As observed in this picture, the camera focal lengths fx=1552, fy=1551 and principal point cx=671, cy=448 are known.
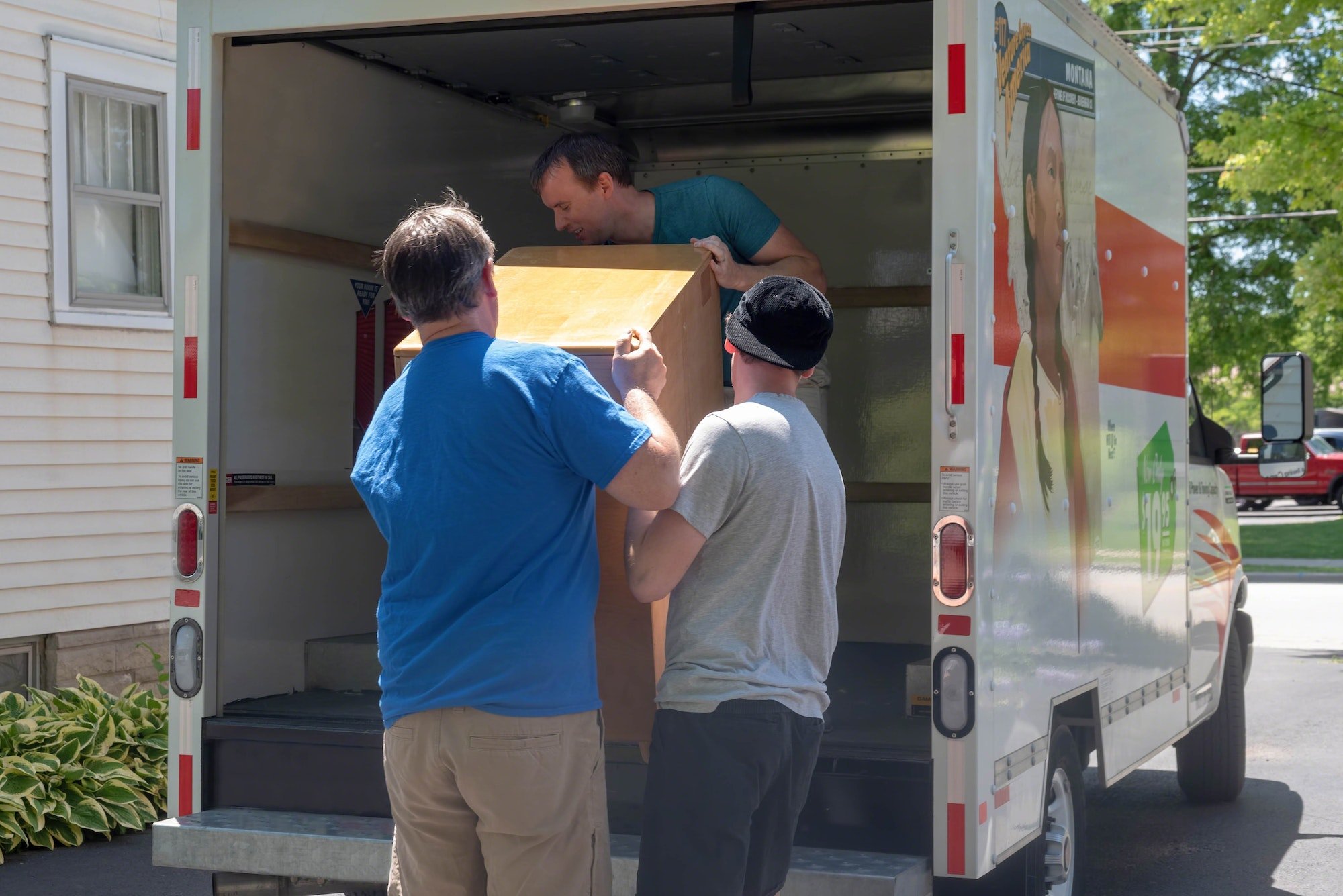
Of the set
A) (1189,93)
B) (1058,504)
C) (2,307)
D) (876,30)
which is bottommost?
(1058,504)

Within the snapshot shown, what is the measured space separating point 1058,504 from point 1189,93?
22661 millimetres

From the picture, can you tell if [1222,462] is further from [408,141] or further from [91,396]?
[91,396]

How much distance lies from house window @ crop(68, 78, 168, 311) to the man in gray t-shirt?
22.0 feet

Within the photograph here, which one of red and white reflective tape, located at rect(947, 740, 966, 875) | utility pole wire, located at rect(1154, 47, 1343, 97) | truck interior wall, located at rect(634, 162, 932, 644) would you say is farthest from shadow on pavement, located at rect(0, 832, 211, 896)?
utility pole wire, located at rect(1154, 47, 1343, 97)

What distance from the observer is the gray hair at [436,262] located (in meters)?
2.88

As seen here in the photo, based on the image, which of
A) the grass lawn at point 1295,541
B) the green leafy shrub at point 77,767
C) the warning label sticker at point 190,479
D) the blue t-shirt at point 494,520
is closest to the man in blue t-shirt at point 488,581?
the blue t-shirt at point 494,520

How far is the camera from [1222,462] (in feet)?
21.1

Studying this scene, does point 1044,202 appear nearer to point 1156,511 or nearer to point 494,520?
point 1156,511

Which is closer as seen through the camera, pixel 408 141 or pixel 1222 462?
pixel 408 141

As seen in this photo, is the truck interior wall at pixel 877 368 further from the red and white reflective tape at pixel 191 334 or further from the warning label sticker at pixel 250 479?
the red and white reflective tape at pixel 191 334

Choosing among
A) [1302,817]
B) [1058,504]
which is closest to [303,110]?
[1058,504]

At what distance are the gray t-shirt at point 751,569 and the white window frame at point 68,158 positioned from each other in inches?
251

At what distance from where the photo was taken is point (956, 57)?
350 cm

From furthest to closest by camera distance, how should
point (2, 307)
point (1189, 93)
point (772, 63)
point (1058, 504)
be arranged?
point (1189, 93), point (2, 307), point (772, 63), point (1058, 504)
